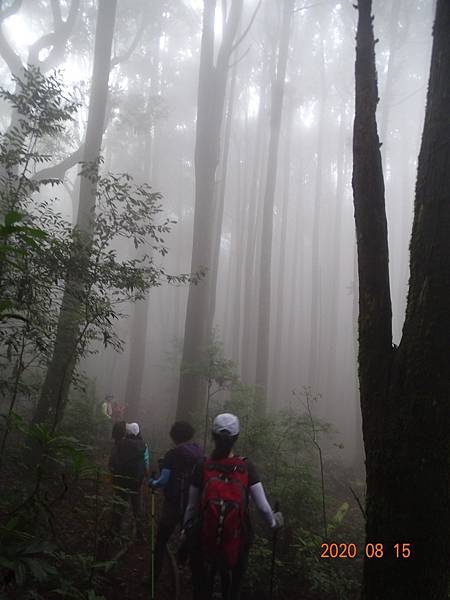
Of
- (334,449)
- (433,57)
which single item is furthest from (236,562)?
(334,449)

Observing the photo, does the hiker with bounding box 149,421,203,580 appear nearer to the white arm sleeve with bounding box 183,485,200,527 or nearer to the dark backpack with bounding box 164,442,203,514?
the dark backpack with bounding box 164,442,203,514

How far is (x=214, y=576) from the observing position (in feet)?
9.12

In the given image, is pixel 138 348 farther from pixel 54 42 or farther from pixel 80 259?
pixel 54 42

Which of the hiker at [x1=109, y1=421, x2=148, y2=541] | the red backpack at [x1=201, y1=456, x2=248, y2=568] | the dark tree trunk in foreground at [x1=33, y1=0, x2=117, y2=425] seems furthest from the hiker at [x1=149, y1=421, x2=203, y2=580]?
the dark tree trunk in foreground at [x1=33, y1=0, x2=117, y2=425]

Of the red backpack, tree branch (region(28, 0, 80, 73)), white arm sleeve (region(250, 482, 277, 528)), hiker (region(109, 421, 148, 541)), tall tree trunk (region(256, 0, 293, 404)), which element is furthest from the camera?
tall tree trunk (region(256, 0, 293, 404))

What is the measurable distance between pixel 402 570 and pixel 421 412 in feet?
2.88

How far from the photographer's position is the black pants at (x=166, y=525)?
3.76 m

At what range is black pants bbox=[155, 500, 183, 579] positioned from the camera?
3.76 meters

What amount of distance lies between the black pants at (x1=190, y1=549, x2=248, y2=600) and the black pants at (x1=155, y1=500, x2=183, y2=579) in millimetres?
947

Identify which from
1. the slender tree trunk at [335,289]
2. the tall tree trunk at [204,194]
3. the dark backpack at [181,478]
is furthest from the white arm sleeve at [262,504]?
the slender tree trunk at [335,289]

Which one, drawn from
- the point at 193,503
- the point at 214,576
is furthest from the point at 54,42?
the point at 214,576

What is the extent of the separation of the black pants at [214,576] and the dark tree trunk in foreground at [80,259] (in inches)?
101

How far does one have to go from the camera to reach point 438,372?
212 cm

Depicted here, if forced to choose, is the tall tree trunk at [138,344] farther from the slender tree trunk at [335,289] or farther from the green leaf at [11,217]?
the slender tree trunk at [335,289]
